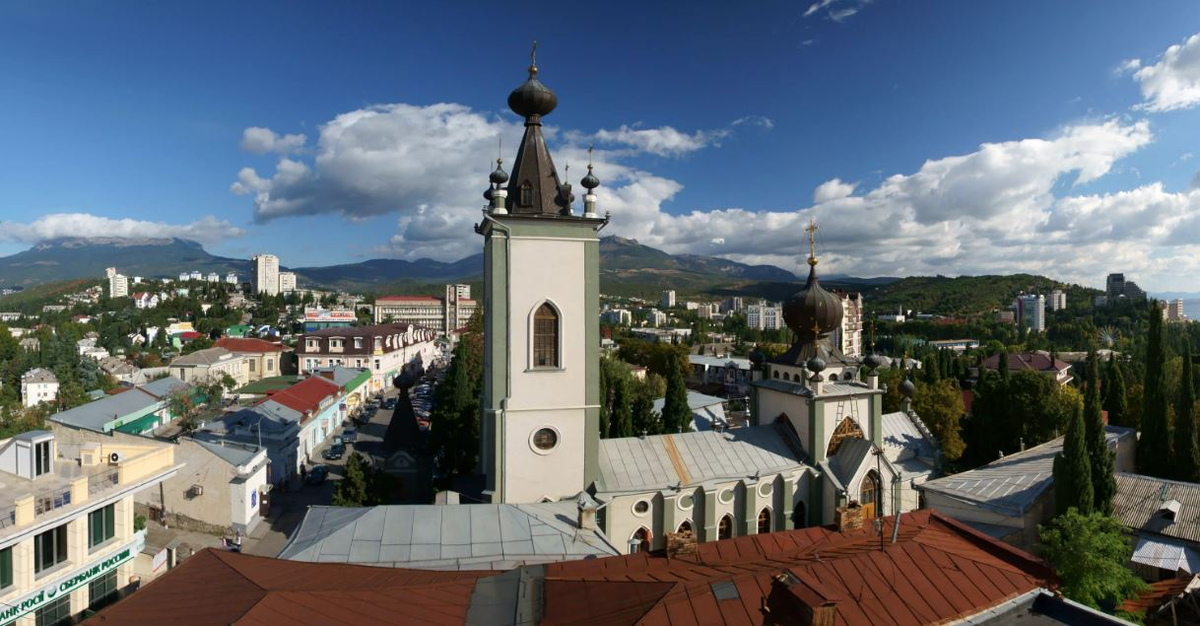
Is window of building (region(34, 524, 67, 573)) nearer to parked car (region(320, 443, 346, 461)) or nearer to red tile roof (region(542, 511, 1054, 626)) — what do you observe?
red tile roof (region(542, 511, 1054, 626))

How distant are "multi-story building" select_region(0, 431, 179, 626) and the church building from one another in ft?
33.5

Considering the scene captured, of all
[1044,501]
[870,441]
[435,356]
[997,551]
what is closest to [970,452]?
[1044,501]

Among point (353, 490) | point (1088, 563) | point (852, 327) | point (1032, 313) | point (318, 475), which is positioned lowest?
point (318, 475)

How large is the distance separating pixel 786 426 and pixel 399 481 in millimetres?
13513

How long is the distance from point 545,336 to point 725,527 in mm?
8117

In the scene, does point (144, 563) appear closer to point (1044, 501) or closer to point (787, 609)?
point (787, 609)

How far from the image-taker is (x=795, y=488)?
1869cm

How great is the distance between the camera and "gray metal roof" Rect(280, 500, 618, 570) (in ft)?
37.8

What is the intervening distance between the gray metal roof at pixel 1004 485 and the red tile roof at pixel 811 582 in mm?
11172

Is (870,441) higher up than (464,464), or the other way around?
(870,441)

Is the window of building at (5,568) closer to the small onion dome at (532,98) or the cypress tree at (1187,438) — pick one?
the small onion dome at (532,98)

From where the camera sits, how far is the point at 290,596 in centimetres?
774

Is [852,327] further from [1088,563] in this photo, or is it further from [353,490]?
[353,490]

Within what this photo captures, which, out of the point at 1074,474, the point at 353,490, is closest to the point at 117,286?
the point at 353,490
